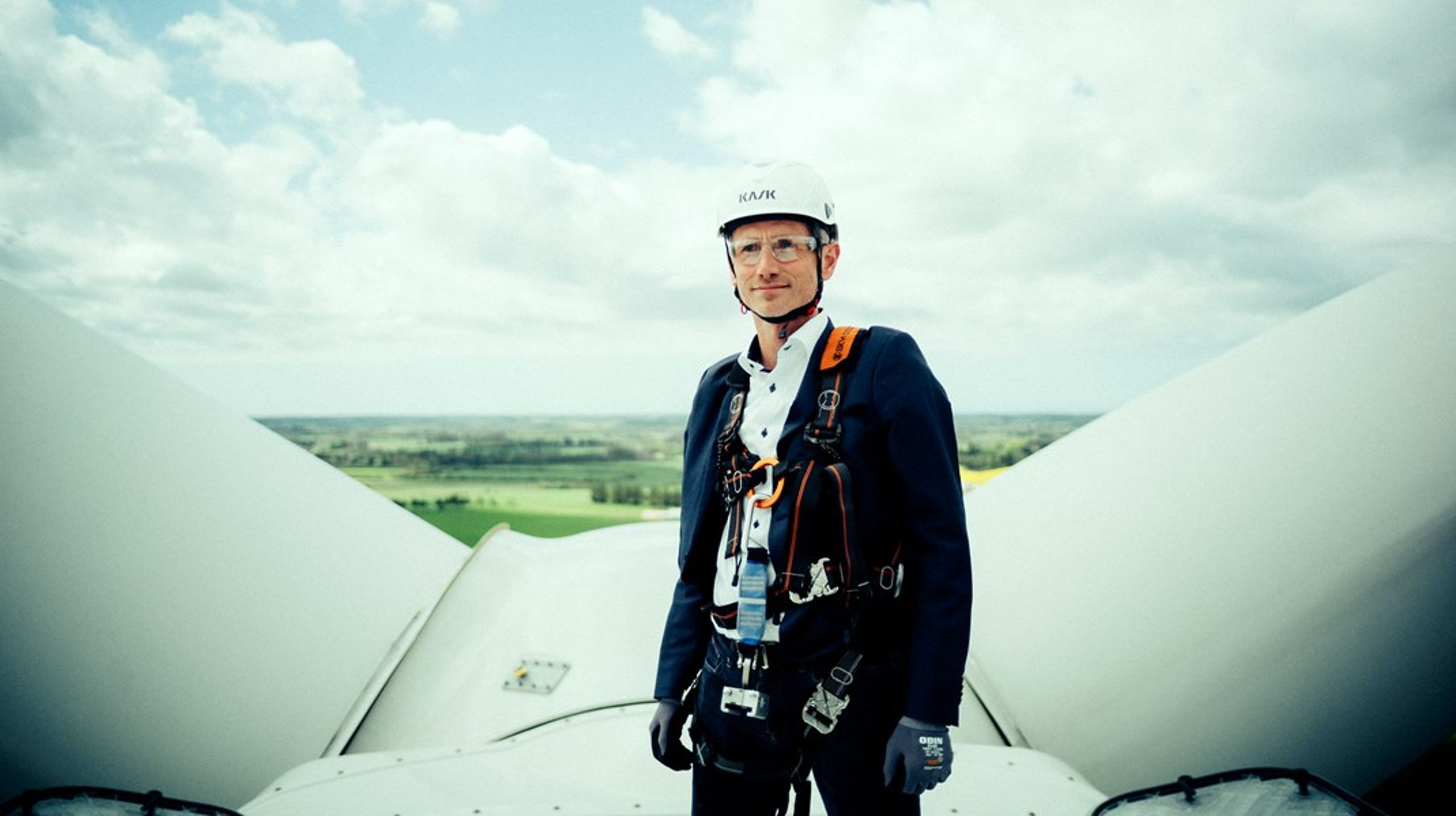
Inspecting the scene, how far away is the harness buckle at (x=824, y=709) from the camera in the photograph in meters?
1.68

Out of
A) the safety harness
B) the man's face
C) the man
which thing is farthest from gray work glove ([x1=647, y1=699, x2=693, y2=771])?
the man's face

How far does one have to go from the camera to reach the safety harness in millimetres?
1661

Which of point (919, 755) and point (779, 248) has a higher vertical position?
point (779, 248)

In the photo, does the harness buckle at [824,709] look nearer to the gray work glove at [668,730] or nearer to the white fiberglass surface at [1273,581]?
the gray work glove at [668,730]

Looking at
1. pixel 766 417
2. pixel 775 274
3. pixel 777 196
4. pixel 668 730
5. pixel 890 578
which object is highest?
pixel 777 196

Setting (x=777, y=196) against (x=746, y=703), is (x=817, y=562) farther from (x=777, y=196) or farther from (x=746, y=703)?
(x=777, y=196)

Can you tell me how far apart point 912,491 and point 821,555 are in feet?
0.82

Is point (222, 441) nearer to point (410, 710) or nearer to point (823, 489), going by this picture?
point (410, 710)

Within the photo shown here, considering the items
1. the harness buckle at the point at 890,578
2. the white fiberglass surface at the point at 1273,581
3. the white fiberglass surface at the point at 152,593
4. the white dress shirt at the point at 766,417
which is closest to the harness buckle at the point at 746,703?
the white dress shirt at the point at 766,417

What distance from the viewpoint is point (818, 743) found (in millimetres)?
1776

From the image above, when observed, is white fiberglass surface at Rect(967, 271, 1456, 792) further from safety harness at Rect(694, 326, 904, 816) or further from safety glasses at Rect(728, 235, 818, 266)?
safety glasses at Rect(728, 235, 818, 266)

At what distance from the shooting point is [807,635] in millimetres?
1707

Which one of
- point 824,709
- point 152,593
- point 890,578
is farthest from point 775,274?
point 152,593

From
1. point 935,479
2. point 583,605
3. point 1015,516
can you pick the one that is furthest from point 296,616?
point 1015,516
